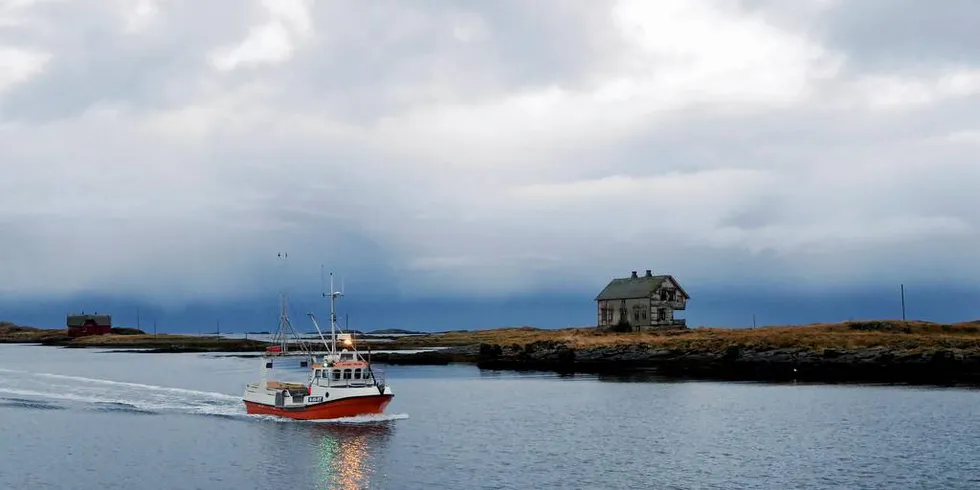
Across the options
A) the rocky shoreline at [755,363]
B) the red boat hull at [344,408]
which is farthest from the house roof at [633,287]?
the red boat hull at [344,408]

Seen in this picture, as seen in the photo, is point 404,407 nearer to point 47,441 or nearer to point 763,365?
point 47,441

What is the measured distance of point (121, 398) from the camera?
3137 inches

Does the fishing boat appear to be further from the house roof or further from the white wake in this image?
the house roof

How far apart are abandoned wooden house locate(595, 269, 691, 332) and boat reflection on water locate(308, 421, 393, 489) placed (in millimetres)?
73674

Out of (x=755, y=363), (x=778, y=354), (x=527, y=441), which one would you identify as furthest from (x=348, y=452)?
(x=778, y=354)

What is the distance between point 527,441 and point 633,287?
82485 millimetres

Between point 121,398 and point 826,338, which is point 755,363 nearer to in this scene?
point 826,338

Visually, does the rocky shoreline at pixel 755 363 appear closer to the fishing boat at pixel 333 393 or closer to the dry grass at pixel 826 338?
the dry grass at pixel 826 338

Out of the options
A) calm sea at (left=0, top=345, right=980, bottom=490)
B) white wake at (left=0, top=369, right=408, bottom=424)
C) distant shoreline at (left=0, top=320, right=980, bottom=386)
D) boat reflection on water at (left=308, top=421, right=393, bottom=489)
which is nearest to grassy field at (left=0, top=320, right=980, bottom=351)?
distant shoreline at (left=0, top=320, right=980, bottom=386)

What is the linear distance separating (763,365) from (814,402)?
1391 inches

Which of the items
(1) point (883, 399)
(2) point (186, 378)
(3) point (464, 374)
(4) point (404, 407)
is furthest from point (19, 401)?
(1) point (883, 399)

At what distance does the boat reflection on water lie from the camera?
40938 millimetres

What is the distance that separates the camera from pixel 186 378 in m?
103

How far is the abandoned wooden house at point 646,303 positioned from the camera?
127 metres
